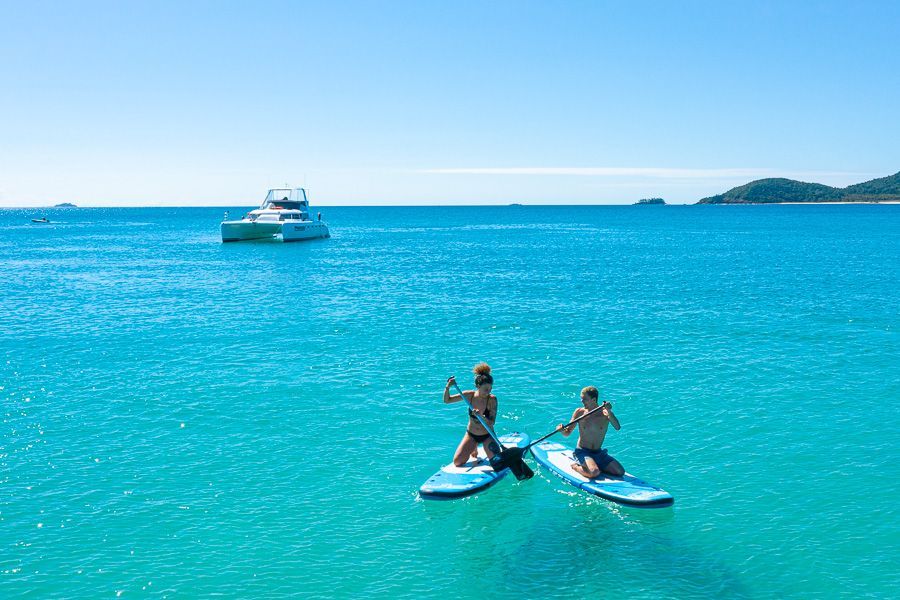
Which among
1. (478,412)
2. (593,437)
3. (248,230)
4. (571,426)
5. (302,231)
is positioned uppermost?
(248,230)

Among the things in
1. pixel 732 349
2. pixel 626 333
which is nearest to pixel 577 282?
pixel 626 333

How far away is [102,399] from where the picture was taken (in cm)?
2205

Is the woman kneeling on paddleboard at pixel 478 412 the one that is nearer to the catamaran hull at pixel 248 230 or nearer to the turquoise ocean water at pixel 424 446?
the turquoise ocean water at pixel 424 446

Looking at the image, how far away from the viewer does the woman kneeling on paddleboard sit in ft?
50.9

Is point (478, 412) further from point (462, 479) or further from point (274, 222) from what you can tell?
point (274, 222)

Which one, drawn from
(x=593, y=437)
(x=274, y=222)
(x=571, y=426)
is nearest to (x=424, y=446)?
(x=571, y=426)

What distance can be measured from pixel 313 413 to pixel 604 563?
11085mm

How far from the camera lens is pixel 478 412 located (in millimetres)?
15570

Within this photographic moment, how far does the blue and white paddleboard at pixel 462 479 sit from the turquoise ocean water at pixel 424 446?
0.43 m

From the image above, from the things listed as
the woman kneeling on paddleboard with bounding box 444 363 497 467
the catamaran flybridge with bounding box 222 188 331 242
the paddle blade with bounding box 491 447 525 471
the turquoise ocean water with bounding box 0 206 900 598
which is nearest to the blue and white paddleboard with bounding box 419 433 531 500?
the paddle blade with bounding box 491 447 525 471

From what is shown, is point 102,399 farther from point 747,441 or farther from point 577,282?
point 577,282

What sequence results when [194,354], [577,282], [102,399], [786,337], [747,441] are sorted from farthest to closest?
1. [577,282]
2. [786,337]
3. [194,354]
4. [102,399]
5. [747,441]

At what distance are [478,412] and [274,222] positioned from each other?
78.6 metres

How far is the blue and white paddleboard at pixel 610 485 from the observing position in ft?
45.6
